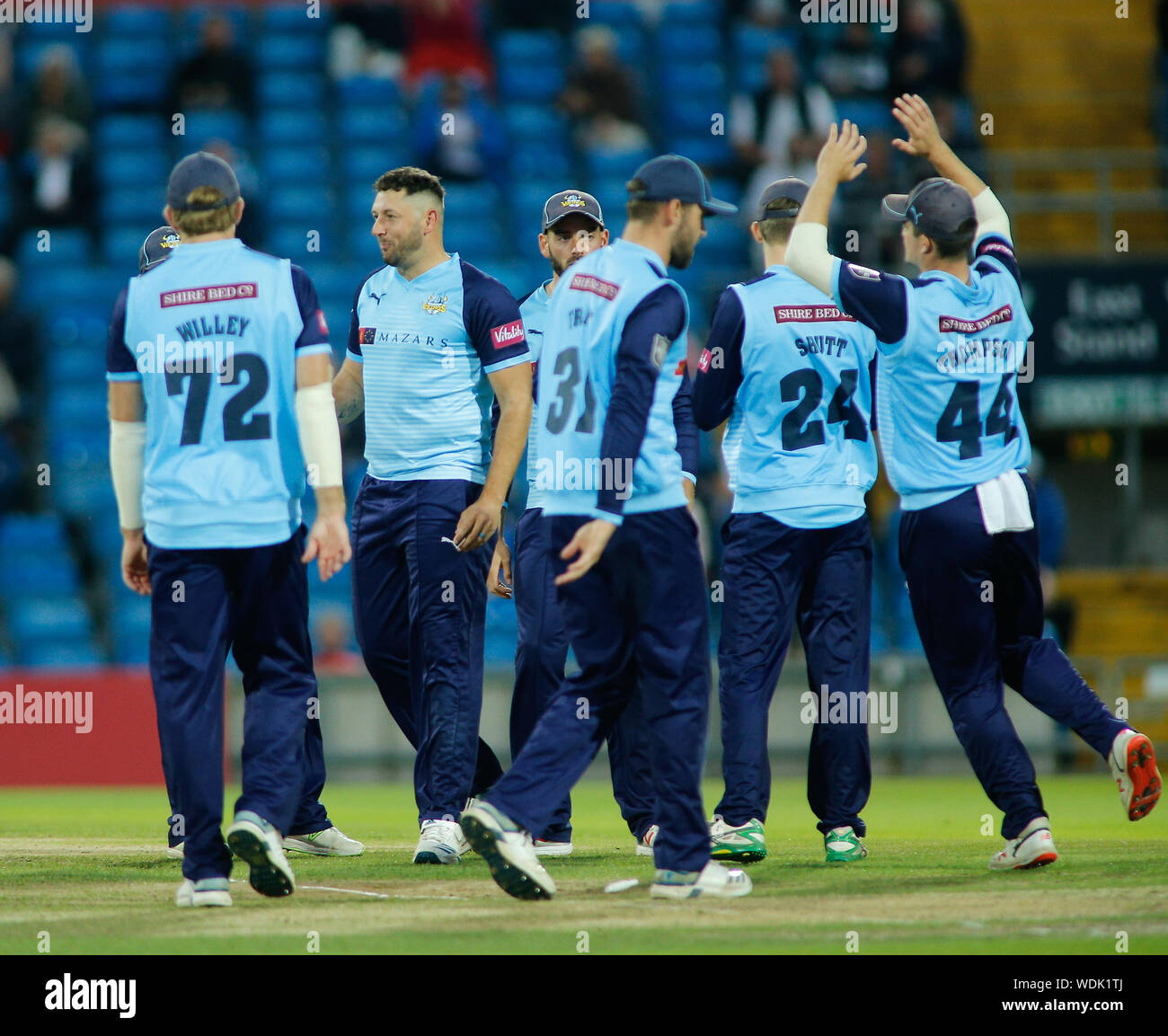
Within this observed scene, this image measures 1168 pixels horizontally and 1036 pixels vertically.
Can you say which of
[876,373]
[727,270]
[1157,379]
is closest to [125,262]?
[727,270]

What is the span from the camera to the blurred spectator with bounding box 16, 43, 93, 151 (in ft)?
53.3

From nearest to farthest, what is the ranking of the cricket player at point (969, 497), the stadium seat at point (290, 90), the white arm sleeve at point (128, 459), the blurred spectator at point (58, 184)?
1. the white arm sleeve at point (128, 459)
2. the cricket player at point (969, 497)
3. the blurred spectator at point (58, 184)
4. the stadium seat at point (290, 90)

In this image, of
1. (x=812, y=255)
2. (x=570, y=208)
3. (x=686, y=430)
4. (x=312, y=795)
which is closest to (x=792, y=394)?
(x=686, y=430)

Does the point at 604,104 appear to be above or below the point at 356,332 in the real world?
above

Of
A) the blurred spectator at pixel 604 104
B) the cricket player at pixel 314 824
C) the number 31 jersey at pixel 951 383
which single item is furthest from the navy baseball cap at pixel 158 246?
the blurred spectator at pixel 604 104

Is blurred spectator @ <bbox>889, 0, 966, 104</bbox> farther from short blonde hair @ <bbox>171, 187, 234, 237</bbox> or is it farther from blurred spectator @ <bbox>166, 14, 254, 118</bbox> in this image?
short blonde hair @ <bbox>171, 187, 234, 237</bbox>

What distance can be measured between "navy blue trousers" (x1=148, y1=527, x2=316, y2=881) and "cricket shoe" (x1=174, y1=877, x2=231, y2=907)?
0.02 meters

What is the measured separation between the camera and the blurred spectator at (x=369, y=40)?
57.5 ft

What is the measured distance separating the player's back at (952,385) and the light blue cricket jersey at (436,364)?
1.59 metres

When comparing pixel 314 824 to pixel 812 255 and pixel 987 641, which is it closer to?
pixel 987 641

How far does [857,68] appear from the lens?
1694 cm

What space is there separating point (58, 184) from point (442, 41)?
13.6 ft

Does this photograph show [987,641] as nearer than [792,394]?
Yes

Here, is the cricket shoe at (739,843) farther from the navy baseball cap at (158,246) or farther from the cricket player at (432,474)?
the navy baseball cap at (158,246)
